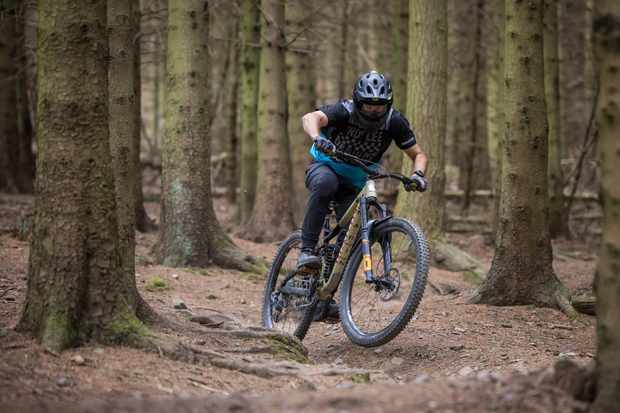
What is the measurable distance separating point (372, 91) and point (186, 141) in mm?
4371

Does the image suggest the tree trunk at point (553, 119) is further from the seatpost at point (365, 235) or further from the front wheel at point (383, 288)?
the seatpost at point (365, 235)

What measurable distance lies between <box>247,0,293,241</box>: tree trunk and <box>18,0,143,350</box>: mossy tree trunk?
8096 millimetres

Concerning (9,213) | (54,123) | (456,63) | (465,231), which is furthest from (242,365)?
(456,63)

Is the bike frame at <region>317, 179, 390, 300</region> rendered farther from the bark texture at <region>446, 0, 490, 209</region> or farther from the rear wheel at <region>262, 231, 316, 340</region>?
the bark texture at <region>446, 0, 490, 209</region>

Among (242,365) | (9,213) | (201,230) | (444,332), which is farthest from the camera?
(9,213)

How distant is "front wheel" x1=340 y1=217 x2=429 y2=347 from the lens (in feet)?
20.2

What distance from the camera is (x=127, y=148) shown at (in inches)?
282

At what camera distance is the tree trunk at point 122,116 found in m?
6.45

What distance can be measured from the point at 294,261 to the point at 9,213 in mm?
7490

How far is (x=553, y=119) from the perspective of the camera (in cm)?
1456

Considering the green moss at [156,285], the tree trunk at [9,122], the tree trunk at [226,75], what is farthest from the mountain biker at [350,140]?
the tree trunk at [9,122]

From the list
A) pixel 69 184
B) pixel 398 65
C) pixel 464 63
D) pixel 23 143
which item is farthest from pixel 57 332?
pixel 464 63

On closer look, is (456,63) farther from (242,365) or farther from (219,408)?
(219,408)

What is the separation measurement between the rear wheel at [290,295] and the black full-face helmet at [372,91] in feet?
5.21
